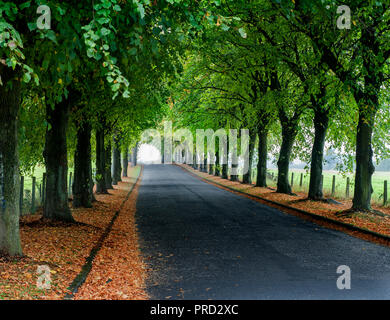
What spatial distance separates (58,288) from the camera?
6.08 m

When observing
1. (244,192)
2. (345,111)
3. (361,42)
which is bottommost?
(244,192)

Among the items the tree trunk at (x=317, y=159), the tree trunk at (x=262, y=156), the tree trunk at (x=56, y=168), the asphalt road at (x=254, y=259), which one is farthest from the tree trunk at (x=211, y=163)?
the tree trunk at (x=56, y=168)

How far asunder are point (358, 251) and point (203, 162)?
1962 inches

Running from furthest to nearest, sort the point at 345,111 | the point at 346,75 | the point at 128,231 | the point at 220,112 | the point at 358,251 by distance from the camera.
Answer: the point at 220,112 → the point at 345,111 → the point at 346,75 → the point at 128,231 → the point at 358,251

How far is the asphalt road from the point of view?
20.7 feet

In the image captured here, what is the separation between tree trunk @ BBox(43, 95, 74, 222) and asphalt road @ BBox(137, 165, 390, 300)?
97.5 inches

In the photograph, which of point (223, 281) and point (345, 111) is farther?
point (345, 111)

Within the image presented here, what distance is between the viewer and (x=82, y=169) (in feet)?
52.7

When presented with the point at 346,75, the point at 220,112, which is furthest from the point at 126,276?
the point at 220,112

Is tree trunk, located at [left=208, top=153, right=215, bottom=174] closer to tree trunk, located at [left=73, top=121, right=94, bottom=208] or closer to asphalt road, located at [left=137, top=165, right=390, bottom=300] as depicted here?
tree trunk, located at [left=73, top=121, right=94, bottom=208]

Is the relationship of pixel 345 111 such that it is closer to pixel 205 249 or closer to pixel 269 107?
pixel 269 107

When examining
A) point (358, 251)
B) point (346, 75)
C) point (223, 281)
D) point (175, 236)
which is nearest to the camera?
point (223, 281)

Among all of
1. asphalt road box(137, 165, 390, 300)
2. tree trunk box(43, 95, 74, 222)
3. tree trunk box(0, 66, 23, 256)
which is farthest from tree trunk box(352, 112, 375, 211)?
tree trunk box(0, 66, 23, 256)

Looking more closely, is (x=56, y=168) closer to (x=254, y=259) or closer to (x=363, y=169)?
(x=254, y=259)
